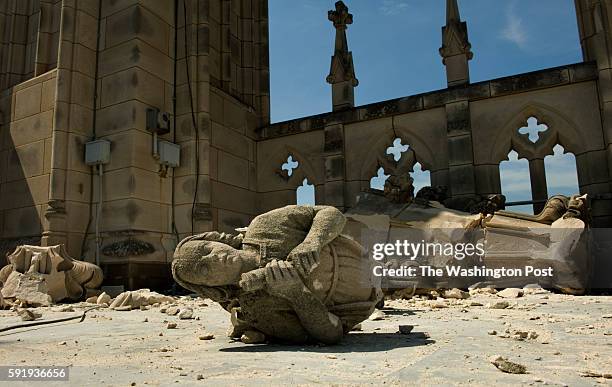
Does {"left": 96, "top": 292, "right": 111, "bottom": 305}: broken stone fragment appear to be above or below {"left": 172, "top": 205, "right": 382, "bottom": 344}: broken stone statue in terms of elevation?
below

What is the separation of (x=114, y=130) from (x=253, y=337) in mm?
7607

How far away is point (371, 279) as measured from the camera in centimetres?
370

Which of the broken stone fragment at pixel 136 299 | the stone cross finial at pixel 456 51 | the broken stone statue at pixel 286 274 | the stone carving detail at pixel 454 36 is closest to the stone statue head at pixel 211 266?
the broken stone statue at pixel 286 274

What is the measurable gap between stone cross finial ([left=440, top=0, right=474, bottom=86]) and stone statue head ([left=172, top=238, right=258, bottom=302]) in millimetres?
8921

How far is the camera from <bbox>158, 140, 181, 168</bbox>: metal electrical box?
33.0 ft

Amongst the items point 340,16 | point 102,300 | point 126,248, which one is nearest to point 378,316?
point 102,300

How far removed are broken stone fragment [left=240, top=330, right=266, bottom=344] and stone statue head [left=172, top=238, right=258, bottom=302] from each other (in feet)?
1.05

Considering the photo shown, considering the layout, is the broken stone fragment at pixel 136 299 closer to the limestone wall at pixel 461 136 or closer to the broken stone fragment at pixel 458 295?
the broken stone fragment at pixel 458 295

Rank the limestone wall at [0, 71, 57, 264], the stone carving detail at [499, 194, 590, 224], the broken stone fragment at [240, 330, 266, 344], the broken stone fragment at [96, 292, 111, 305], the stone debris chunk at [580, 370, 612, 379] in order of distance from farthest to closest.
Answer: the limestone wall at [0, 71, 57, 264] → the stone carving detail at [499, 194, 590, 224] → the broken stone fragment at [96, 292, 111, 305] → the broken stone fragment at [240, 330, 266, 344] → the stone debris chunk at [580, 370, 612, 379]

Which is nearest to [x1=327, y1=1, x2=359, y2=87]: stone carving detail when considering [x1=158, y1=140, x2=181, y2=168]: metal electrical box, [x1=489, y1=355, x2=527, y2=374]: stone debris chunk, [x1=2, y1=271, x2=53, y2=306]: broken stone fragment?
[x1=158, y1=140, x2=181, y2=168]: metal electrical box

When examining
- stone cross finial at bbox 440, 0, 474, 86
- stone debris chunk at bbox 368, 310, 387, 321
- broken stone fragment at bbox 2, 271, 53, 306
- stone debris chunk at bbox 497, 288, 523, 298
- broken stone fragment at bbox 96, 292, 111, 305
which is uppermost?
stone cross finial at bbox 440, 0, 474, 86

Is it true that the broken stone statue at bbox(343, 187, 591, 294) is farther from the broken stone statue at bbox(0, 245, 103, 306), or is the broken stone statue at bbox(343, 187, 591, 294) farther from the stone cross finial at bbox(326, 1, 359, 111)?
the broken stone statue at bbox(0, 245, 103, 306)

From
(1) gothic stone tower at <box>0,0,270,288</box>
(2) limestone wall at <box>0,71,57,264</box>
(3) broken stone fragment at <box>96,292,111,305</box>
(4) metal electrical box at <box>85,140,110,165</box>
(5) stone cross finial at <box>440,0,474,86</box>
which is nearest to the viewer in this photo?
(3) broken stone fragment at <box>96,292,111,305</box>

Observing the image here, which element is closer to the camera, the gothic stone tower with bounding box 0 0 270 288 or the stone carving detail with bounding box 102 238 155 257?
the stone carving detail with bounding box 102 238 155 257
